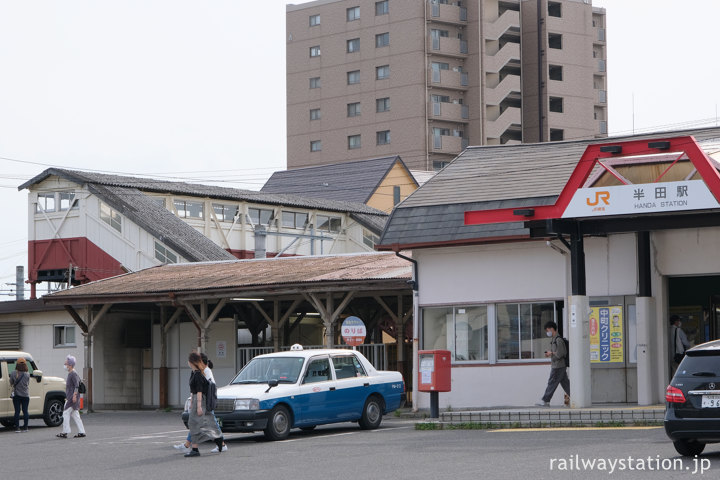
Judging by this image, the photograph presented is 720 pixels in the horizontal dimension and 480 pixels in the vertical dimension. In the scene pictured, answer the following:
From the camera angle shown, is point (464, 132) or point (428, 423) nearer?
point (428, 423)

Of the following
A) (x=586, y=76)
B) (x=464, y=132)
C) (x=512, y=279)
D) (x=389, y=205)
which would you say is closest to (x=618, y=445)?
(x=512, y=279)

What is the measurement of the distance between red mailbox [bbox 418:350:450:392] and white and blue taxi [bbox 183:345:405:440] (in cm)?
94

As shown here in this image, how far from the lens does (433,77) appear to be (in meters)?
78.4

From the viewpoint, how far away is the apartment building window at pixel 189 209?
177 feet

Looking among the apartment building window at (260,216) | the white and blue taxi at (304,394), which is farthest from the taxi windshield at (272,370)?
the apartment building window at (260,216)

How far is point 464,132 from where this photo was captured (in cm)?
8006

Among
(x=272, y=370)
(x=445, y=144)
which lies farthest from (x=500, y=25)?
(x=272, y=370)

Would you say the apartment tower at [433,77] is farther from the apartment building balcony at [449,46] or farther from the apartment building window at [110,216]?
the apartment building window at [110,216]

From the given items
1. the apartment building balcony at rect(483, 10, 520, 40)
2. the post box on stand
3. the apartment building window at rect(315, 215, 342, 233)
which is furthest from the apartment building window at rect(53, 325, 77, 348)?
the apartment building balcony at rect(483, 10, 520, 40)

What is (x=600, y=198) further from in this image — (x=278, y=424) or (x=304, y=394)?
(x=278, y=424)

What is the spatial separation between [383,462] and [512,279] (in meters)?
9.78

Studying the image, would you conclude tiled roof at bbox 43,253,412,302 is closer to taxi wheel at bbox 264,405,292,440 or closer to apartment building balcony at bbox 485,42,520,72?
taxi wheel at bbox 264,405,292,440

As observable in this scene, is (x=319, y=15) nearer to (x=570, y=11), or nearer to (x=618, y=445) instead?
(x=570, y=11)

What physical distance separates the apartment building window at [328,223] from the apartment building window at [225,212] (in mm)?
5701
